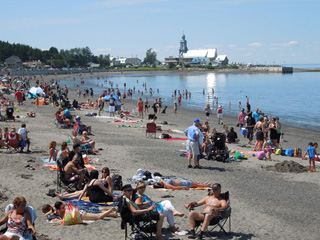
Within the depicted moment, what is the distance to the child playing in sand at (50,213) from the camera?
26.1 ft

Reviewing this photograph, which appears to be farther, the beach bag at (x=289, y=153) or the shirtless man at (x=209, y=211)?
the beach bag at (x=289, y=153)

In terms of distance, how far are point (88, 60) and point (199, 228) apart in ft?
583

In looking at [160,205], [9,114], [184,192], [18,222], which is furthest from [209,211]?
[9,114]

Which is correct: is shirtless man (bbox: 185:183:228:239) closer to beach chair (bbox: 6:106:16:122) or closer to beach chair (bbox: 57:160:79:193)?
beach chair (bbox: 57:160:79:193)

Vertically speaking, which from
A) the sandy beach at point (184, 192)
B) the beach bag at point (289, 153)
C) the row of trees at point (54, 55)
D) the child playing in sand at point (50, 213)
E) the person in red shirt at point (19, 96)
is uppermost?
the row of trees at point (54, 55)

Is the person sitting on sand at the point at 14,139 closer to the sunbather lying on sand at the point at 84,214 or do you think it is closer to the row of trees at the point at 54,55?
the sunbather lying on sand at the point at 84,214

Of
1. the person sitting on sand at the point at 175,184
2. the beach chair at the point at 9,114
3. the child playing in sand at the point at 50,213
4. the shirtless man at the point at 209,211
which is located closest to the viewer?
the shirtless man at the point at 209,211

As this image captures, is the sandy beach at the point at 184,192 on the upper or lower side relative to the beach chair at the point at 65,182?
lower

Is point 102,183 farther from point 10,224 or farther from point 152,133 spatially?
point 152,133

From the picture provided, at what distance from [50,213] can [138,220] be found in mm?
2094

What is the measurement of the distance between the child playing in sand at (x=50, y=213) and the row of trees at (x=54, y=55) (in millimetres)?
140229

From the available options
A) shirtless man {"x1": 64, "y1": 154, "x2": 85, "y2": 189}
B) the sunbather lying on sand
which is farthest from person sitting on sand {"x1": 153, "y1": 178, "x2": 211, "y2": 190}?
the sunbather lying on sand

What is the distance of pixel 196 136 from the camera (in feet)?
41.7

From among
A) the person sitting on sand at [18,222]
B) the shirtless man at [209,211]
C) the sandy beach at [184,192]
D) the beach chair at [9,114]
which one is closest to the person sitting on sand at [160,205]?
the sandy beach at [184,192]
